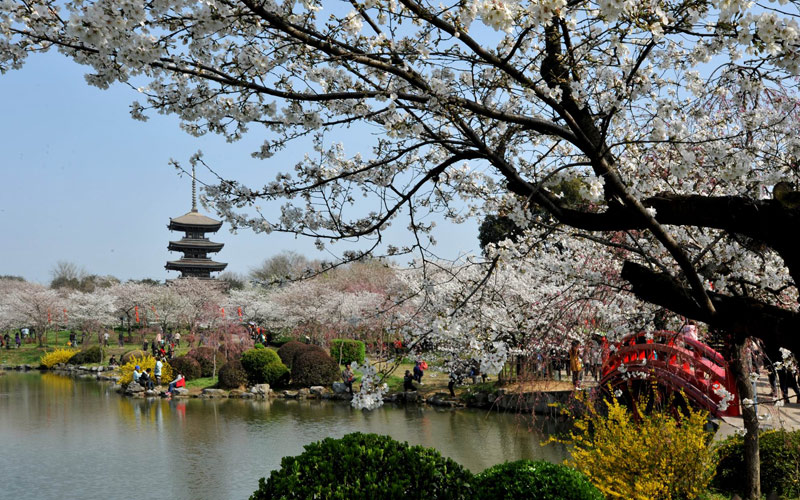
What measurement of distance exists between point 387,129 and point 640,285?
4.89 ft

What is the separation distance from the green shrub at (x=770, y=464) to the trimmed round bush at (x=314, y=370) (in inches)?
481

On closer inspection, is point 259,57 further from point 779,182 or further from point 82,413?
point 82,413

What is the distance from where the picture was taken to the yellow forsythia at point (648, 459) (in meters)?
4.98

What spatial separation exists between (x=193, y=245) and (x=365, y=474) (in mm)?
39587

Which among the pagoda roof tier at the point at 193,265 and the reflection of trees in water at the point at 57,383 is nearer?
the reflection of trees in water at the point at 57,383

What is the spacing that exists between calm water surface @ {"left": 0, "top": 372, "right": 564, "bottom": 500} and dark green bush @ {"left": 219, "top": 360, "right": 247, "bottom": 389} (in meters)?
1.36

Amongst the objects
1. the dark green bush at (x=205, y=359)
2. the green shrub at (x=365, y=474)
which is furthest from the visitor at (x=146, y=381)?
the green shrub at (x=365, y=474)

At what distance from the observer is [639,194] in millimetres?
2775

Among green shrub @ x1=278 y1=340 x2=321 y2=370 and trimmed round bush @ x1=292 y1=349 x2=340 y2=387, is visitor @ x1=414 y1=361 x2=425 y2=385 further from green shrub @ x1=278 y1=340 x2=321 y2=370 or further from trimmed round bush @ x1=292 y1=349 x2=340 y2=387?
green shrub @ x1=278 y1=340 x2=321 y2=370

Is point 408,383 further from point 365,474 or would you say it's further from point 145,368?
point 365,474

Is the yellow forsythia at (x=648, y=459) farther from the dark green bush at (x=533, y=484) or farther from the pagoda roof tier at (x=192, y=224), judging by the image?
the pagoda roof tier at (x=192, y=224)

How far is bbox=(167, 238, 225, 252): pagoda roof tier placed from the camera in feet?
134

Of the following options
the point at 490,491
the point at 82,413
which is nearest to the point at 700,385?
the point at 490,491

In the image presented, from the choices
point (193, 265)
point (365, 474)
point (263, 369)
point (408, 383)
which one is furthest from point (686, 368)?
point (193, 265)
